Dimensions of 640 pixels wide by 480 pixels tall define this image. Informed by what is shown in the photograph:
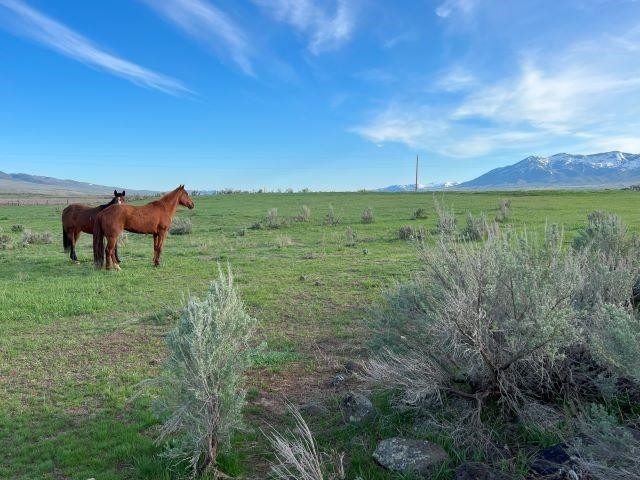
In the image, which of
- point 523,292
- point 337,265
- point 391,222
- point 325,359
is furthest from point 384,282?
point 391,222

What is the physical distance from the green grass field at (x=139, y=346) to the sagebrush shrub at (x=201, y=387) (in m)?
0.25

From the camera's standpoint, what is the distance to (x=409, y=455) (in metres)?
3.19

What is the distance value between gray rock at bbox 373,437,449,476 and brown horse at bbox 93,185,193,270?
32.8ft

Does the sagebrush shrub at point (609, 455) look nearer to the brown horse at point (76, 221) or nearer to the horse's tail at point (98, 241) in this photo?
the horse's tail at point (98, 241)

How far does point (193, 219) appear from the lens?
2781cm

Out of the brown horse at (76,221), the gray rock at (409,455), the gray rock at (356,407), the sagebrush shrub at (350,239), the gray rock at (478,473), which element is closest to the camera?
the gray rock at (478,473)

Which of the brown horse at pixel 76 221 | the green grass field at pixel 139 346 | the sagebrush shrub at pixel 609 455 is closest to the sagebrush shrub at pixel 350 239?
the green grass field at pixel 139 346

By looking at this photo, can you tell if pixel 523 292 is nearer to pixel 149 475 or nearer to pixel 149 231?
pixel 149 475

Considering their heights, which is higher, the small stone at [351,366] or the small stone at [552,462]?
the small stone at [552,462]

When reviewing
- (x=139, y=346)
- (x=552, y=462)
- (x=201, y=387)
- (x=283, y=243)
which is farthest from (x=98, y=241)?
(x=552, y=462)

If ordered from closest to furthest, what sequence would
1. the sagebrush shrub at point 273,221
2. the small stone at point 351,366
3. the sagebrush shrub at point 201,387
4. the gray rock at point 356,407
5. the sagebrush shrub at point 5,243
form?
the sagebrush shrub at point 201,387, the gray rock at point 356,407, the small stone at point 351,366, the sagebrush shrub at point 5,243, the sagebrush shrub at point 273,221

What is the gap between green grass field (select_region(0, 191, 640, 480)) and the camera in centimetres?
366

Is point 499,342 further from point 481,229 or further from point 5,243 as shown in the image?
point 5,243

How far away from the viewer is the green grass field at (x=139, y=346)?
3.66 meters
